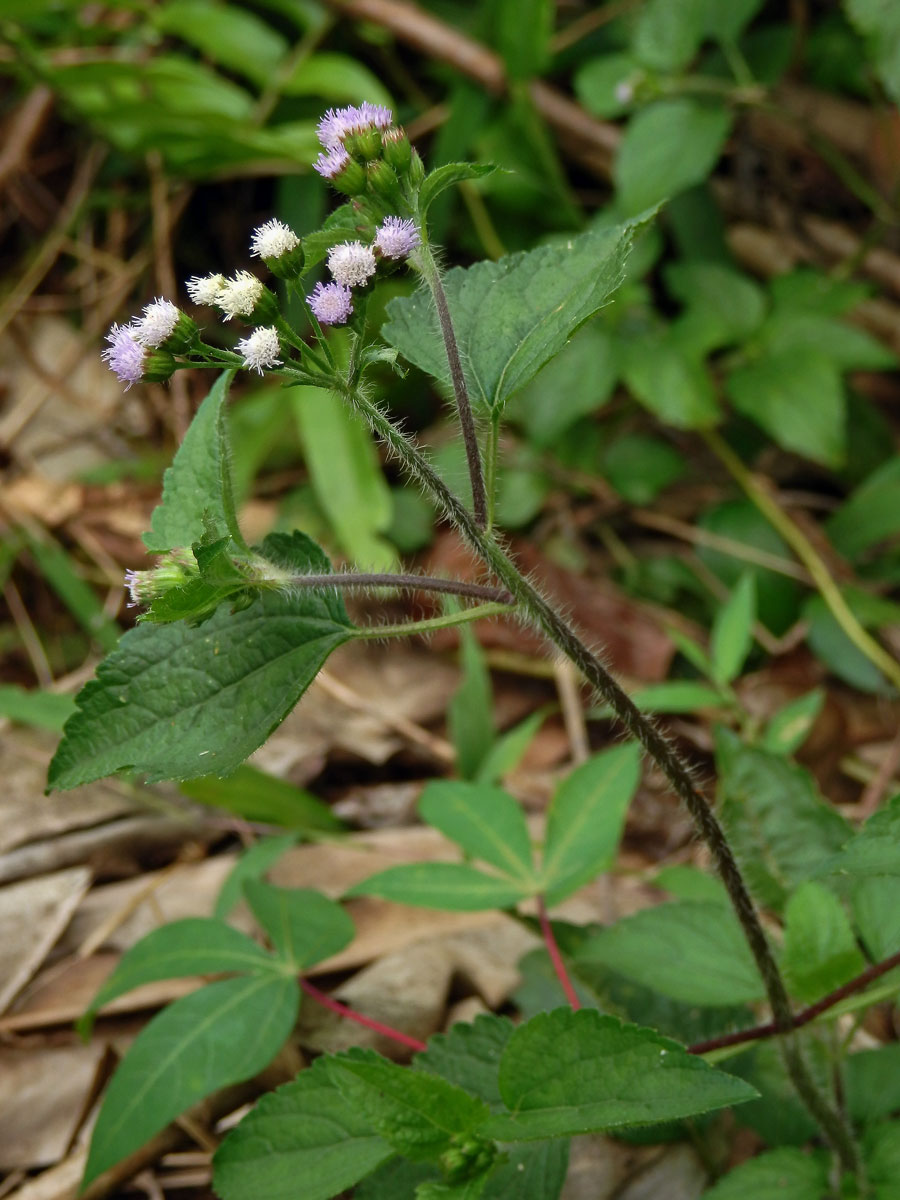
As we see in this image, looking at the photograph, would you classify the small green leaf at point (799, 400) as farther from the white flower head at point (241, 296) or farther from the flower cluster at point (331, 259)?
the white flower head at point (241, 296)

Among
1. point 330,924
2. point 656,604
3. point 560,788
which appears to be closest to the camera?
point 330,924

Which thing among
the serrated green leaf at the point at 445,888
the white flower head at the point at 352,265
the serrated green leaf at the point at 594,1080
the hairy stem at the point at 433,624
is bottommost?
the serrated green leaf at the point at 594,1080

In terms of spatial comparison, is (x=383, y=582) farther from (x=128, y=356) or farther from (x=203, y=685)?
(x=128, y=356)

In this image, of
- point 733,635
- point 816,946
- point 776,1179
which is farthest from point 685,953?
point 733,635

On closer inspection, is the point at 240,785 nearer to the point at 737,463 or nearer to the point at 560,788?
the point at 560,788

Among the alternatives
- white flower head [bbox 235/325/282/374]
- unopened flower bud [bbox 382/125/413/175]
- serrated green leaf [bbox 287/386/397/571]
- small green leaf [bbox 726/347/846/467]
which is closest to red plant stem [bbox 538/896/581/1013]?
white flower head [bbox 235/325/282/374]

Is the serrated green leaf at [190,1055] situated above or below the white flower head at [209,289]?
below

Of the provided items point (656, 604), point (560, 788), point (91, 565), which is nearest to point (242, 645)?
point (560, 788)

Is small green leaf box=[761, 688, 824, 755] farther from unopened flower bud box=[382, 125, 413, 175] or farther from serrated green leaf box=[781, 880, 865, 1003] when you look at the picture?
unopened flower bud box=[382, 125, 413, 175]

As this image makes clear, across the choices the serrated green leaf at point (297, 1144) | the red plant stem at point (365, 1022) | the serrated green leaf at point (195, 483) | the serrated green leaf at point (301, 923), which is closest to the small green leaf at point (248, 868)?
the serrated green leaf at point (301, 923)
